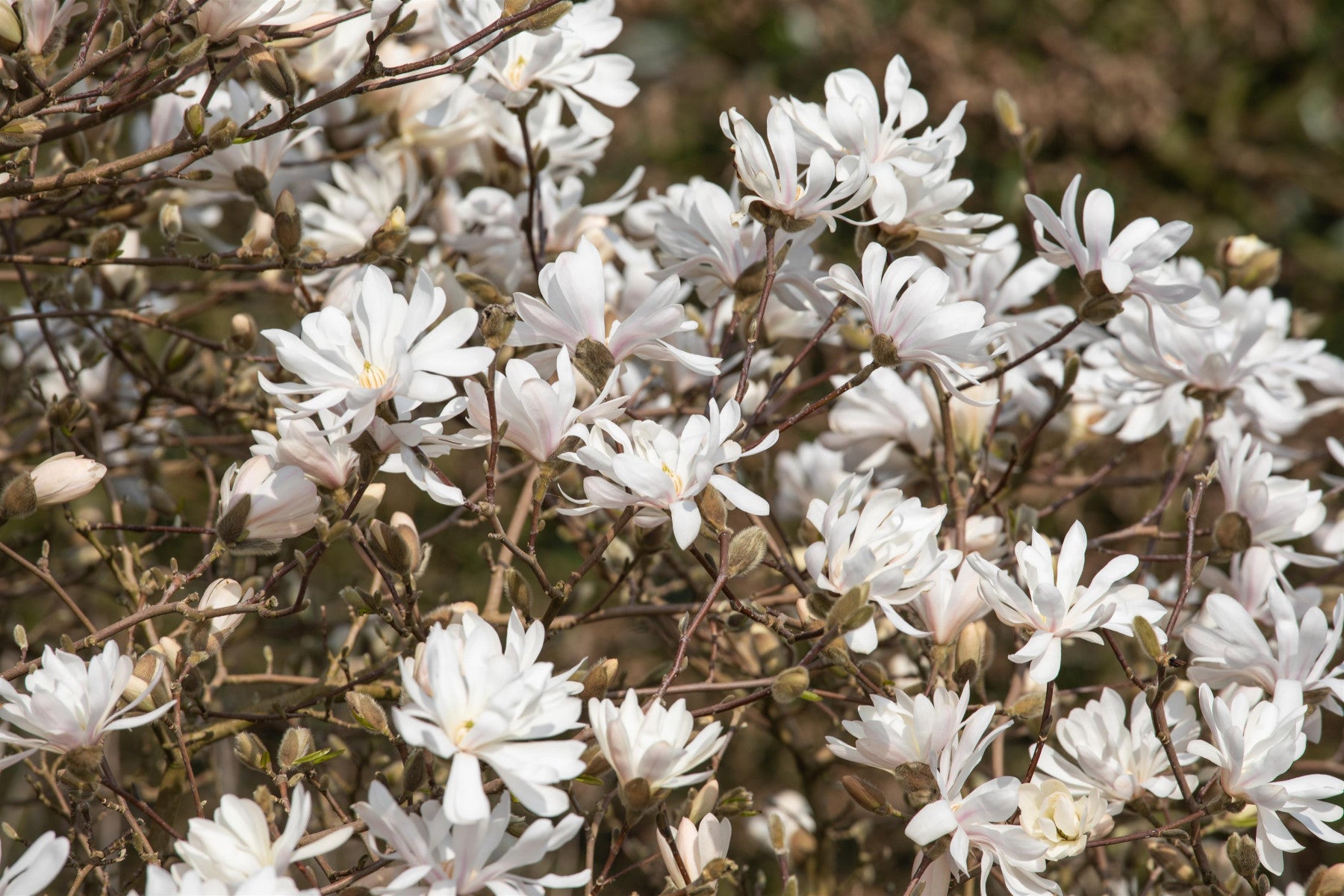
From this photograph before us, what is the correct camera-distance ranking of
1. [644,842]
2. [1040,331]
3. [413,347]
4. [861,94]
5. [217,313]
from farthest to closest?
[217,313]
[644,842]
[1040,331]
[861,94]
[413,347]

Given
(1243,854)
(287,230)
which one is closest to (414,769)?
(287,230)

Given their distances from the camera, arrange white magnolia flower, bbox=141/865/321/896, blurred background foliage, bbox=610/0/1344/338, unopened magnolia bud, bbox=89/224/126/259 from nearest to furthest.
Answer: white magnolia flower, bbox=141/865/321/896
unopened magnolia bud, bbox=89/224/126/259
blurred background foliage, bbox=610/0/1344/338

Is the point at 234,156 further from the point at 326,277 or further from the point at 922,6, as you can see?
the point at 922,6

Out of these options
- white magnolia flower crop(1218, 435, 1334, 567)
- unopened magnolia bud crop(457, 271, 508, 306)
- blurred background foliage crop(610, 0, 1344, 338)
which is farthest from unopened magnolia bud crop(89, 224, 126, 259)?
blurred background foliage crop(610, 0, 1344, 338)

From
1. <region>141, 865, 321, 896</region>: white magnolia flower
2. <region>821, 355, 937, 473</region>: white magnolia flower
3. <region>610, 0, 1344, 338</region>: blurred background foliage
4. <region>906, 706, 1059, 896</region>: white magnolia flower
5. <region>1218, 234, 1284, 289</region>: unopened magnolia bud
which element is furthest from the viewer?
<region>610, 0, 1344, 338</region>: blurred background foliage

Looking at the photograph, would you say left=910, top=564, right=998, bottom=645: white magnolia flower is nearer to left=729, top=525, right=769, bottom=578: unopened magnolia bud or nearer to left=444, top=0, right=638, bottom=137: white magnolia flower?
left=729, top=525, right=769, bottom=578: unopened magnolia bud

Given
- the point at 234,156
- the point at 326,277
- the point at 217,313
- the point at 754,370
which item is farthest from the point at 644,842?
the point at 217,313
